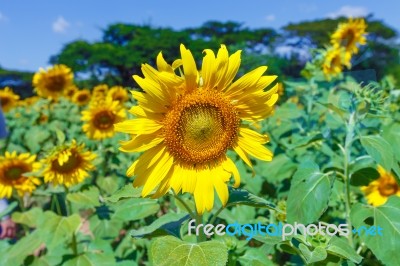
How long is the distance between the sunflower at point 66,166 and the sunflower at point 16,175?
0.83 feet

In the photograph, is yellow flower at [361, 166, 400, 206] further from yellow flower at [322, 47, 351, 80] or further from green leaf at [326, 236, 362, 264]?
green leaf at [326, 236, 362, 264]

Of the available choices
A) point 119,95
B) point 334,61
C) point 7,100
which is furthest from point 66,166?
point 7,100

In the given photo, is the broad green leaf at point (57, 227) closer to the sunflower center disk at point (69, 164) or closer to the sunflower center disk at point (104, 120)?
the sunflower center disk at point (69, 164)

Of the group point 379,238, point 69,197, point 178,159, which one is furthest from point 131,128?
point 69,197

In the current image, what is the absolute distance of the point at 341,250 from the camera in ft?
5.12

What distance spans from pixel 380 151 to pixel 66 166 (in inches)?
57.5

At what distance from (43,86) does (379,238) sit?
438cm

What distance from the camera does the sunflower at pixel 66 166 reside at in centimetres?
253

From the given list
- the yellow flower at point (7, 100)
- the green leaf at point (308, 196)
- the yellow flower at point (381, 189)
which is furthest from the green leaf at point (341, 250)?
the yellow flower at point (7, 100)

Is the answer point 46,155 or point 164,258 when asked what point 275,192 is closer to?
point 46,155

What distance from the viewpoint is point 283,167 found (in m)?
2.78

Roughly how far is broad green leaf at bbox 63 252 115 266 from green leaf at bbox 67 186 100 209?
238mm

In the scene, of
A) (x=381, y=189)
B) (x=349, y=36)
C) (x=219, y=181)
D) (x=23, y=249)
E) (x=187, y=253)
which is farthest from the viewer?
(x=349, y=36)

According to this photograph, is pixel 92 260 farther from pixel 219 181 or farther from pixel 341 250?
pixel 341 250
